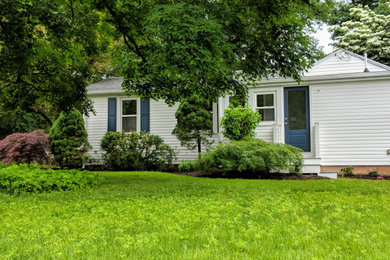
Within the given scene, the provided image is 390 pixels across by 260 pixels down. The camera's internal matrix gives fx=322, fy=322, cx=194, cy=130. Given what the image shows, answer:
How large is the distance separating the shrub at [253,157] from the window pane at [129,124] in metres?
5.16

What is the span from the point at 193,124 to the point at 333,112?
4994 millimetres

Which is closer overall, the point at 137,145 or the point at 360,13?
the point at 137,145

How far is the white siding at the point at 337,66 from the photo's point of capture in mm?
11633

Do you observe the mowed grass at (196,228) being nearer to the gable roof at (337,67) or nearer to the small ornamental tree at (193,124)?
the small ornamental tree at (193,124)

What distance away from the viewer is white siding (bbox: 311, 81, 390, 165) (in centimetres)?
1098

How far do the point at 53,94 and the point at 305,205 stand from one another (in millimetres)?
7828

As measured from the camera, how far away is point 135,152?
12461 millimetres

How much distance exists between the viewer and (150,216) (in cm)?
398

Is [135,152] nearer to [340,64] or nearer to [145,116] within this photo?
[145,116]

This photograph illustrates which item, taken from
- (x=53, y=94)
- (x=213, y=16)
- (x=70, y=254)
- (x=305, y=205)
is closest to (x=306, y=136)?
(x=213, y=16)

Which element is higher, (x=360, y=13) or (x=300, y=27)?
(x=360, y=13)

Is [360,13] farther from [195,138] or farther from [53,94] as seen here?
[53,94]

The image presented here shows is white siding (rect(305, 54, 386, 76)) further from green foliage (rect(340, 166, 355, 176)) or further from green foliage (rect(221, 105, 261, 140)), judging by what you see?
green foliage (rect(340, 166, 355, 176))

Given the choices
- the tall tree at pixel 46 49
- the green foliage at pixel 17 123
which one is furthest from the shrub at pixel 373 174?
the green foliage at pixel 17 123
